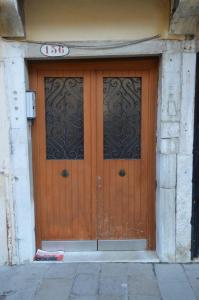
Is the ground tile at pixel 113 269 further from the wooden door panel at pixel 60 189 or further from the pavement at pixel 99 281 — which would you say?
the wooden door panel at pixel 60 189

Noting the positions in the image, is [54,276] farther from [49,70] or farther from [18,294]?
[49,70]

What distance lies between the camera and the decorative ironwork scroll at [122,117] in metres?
3.94

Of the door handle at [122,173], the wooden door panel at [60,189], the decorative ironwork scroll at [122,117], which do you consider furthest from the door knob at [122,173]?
the wooden door panel at [60,189]

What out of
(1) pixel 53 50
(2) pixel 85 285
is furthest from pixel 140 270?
(1) pixel 53 50

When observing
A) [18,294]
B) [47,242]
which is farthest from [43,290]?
[47,242]

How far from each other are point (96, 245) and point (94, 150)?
4.31ft

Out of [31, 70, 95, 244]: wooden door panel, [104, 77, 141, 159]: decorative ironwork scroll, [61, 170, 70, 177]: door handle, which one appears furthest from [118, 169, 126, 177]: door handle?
[61, 170, 70, 177]: door handle

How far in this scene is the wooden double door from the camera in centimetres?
391

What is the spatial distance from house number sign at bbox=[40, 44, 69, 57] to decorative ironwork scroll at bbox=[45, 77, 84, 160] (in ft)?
1.26

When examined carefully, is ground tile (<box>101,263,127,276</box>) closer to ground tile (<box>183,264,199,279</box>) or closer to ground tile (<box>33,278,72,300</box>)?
ground tile (<box>33,278,72,300</box>)

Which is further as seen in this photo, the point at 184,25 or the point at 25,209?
the point at 25,209

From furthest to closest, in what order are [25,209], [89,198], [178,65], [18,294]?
[89,198]
[25,209]
[178,65]
[18,294]

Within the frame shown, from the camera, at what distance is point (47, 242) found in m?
4.19

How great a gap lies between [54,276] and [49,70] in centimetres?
252
